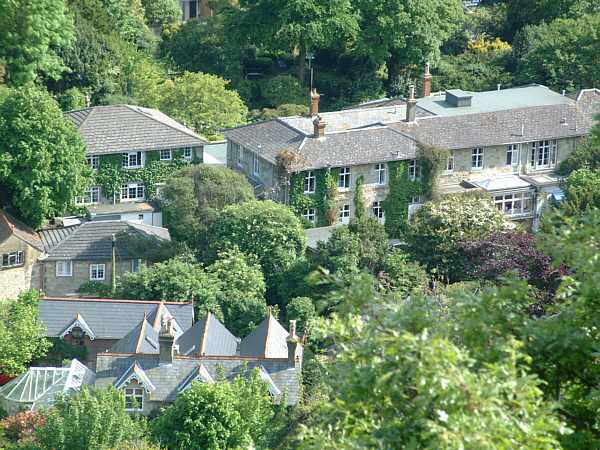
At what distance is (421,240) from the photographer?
5128 centimetres

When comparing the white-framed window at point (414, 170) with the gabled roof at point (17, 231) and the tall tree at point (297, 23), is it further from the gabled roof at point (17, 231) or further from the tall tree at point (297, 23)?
the gabled roof at point (17, 231)

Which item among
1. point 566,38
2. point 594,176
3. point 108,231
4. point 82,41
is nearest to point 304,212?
point 108,231

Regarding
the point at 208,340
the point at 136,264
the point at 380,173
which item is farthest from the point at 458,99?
the point at 208,340

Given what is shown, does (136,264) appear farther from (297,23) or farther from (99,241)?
(297,23)

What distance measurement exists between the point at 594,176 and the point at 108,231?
65.8ft

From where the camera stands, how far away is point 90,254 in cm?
5028

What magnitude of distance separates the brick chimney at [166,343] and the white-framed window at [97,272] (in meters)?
10.5

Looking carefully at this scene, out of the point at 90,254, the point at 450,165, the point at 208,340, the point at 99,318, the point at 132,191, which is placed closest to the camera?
the point at 208,340

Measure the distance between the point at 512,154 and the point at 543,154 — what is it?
1.74 meters

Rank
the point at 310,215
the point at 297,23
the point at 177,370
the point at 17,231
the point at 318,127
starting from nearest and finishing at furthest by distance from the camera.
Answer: the point at 177,370, the point at 17,231, the point at 310,215, the point at 318,127, the point at 297,23

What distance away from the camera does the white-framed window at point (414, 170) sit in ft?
184

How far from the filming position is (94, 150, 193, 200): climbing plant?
5525 centimetres

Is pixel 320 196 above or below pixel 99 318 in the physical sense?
above

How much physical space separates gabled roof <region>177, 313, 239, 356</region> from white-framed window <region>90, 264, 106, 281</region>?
775cm
